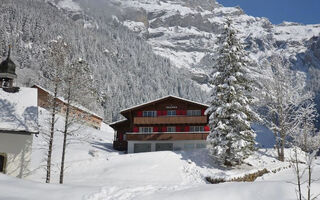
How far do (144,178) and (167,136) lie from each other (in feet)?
37.9

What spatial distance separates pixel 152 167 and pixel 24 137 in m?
12.1

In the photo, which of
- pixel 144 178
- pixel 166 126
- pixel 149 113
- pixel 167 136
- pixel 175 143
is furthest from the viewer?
pixel 149 113

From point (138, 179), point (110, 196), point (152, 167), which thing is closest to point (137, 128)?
point (152, 167)

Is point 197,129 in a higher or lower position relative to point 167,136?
higher

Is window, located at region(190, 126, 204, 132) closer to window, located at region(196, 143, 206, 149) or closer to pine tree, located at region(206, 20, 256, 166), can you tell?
window, located at region(196, 143, 206, 149)

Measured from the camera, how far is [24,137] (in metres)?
22.6

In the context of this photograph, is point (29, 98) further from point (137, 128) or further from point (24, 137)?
point (137, 128)

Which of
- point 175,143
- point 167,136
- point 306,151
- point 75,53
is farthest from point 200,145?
point 75,53

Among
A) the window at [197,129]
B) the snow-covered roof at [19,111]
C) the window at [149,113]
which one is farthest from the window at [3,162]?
the window at [197,129]

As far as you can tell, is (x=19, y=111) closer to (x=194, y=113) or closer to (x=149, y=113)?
(x=149, y=113)

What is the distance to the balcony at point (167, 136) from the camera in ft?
121

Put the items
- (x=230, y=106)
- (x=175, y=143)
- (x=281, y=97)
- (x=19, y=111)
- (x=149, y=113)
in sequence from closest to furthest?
(x=19, y=111) < (x=230, y=106) < (x=281, y=97) < (x=175, y=143) < (x=149, y=113)

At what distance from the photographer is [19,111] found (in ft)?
76.8

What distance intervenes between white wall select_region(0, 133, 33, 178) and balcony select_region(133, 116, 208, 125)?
1754 cm
